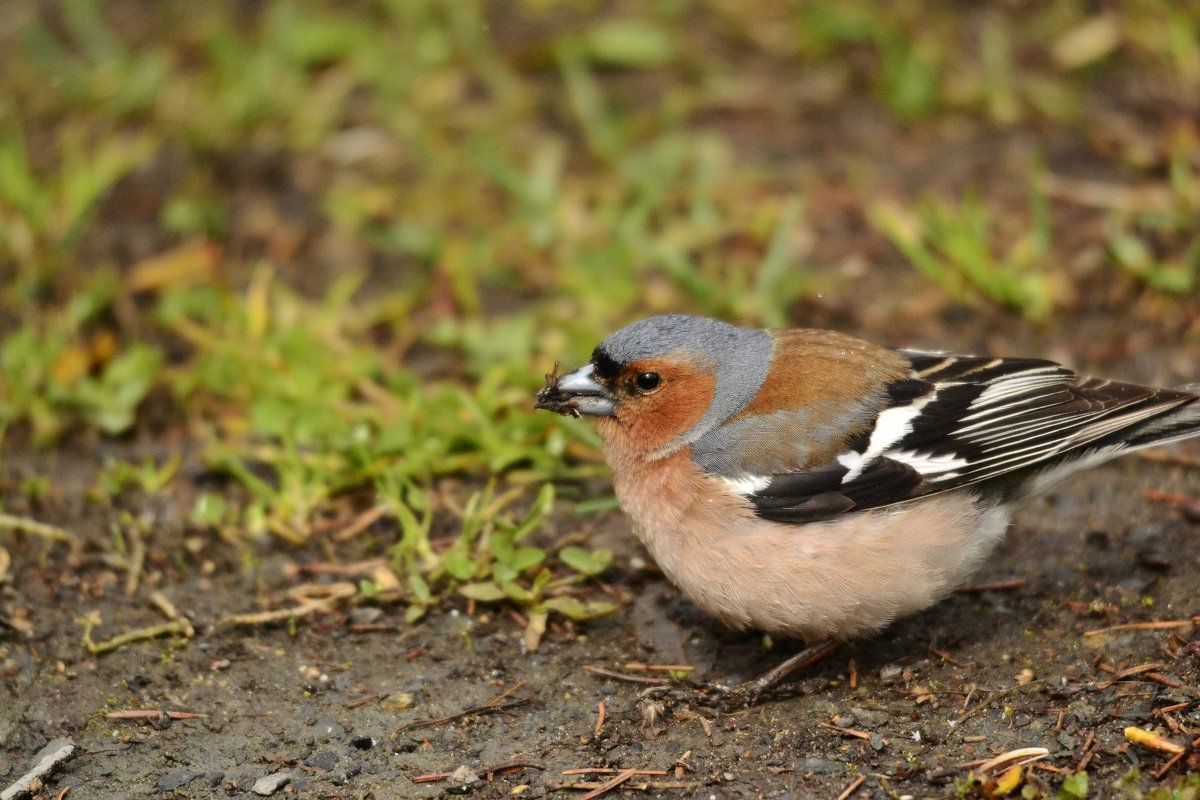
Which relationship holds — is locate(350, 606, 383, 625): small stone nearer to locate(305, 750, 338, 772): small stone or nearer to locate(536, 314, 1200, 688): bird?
locate(305, 750, 338, 772): small stone

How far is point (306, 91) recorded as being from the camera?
730cm

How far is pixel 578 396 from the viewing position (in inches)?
165

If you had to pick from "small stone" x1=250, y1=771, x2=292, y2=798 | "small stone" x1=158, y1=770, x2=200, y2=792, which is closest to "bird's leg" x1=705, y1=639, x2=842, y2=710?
"small stone" x1=250, y1=771, x2=292, y2=798

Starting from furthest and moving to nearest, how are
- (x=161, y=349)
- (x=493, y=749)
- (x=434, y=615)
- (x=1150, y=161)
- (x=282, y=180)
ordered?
(x=282, y=180), (x=1150, y=161), (x=161, y=349), (x=434, y=615), (x=493, y=749)

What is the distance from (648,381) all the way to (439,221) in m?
2.76

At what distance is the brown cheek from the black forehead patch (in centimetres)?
15

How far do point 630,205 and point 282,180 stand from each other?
1958mm

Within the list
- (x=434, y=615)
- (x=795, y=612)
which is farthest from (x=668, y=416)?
(x=434, y=615)

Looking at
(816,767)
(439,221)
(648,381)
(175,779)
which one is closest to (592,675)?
(816,767)

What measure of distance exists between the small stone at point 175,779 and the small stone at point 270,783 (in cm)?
19

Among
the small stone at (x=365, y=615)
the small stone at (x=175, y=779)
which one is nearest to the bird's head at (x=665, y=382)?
the small stone at (x=365, y=615)

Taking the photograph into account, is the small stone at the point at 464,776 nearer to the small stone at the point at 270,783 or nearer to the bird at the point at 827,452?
the small stone at the point at 270,783

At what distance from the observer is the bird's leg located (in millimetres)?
3887

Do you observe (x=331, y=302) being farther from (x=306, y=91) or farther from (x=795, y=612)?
(x=795, y=612)
